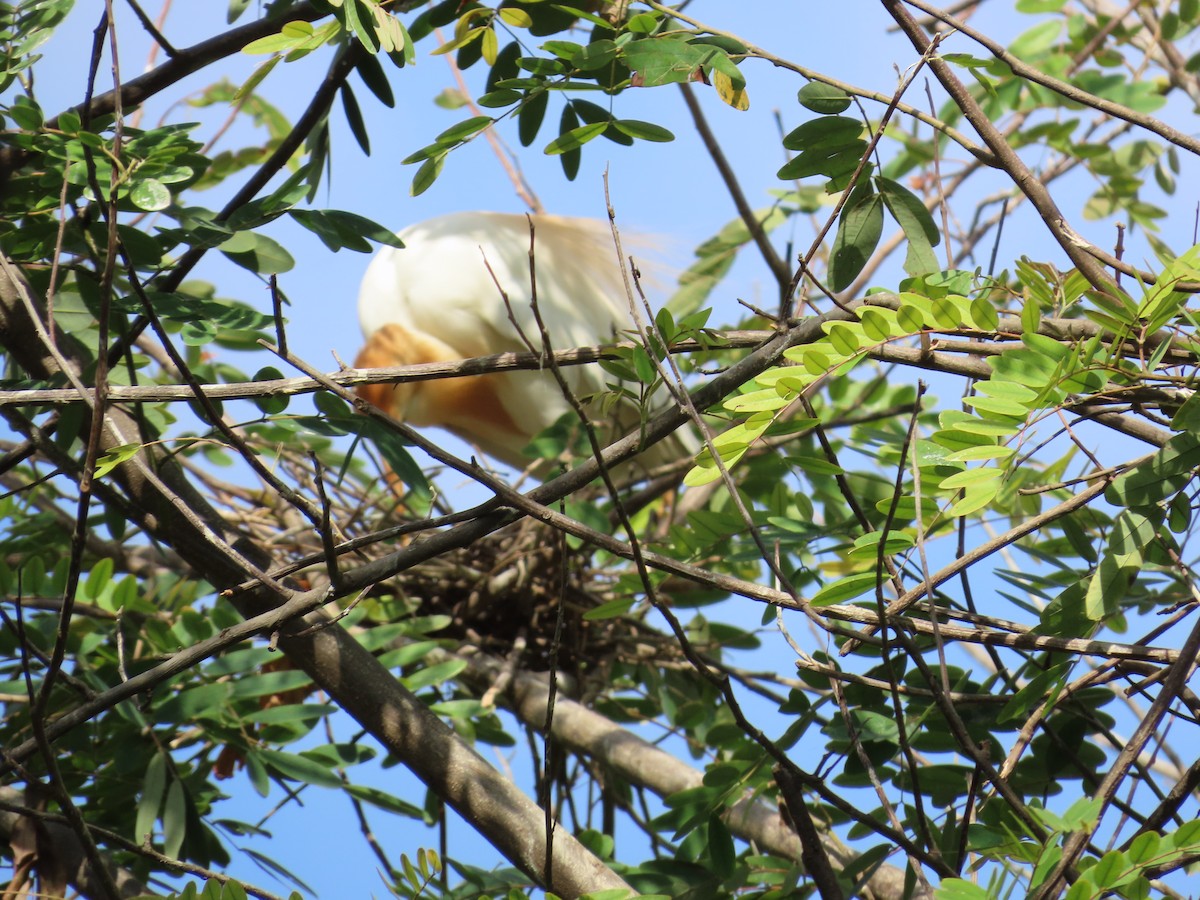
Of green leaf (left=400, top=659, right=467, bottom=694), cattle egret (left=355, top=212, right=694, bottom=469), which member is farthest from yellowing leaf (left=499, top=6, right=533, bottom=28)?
cattle egret (left=355, top=212, right=694, bottom=469)

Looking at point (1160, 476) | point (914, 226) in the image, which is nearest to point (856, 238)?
point (914, 226)

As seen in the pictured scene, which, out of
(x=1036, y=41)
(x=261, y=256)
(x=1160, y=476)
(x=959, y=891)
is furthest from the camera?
(x=1036, y=41)

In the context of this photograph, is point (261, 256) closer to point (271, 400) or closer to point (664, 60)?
point (271, 400)

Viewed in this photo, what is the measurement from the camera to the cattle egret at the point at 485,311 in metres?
2.81

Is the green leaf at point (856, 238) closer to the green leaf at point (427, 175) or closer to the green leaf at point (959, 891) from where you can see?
the green leaf at point (427, 175)

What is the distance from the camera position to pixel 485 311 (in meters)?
2.81

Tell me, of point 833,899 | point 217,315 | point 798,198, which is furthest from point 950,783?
point 798,198

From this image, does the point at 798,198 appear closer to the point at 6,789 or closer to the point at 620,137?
the point at 620,137

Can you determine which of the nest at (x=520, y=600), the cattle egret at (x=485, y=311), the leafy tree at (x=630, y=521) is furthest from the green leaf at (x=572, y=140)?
the cattle egret at (x=485, y=311)

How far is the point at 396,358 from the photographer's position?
9.28ft

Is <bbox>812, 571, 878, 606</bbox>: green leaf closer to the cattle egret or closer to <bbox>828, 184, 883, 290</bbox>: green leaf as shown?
<bbox>828, 184, 883, 290</bbox>: green leaf

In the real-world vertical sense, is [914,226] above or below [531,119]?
below

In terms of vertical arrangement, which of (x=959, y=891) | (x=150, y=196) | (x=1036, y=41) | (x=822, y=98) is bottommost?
(x=959, y=891)

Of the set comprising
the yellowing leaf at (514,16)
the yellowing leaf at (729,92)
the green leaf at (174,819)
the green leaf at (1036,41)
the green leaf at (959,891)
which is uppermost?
the green leaf at (1036,41)
